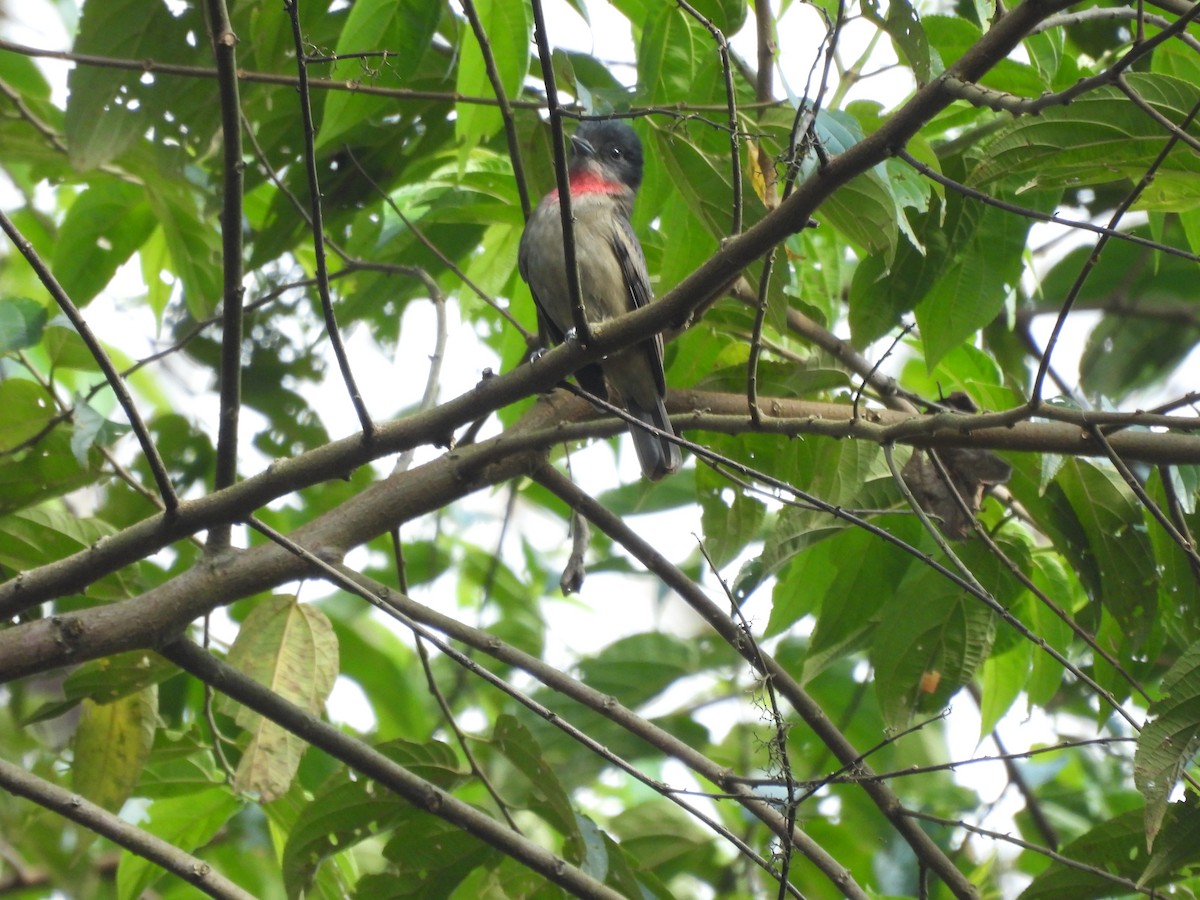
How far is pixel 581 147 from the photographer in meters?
4.85

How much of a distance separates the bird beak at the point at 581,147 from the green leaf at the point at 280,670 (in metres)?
2.41

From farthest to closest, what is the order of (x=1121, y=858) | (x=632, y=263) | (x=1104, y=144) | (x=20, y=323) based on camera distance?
1. (x=632, y=263)
2. (x=20, y=323)
3. (x=1121, y=858)
4. (x=1104, y=144)

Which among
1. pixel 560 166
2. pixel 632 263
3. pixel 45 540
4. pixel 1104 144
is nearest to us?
pixel 560 166

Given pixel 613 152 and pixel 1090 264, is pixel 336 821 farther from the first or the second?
pixel 613 152

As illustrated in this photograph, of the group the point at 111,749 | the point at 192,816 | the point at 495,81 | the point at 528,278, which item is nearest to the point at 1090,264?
the point at 495,81

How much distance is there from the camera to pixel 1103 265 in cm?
549

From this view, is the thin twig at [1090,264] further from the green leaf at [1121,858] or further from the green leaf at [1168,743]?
A: the green leaf at [1121,858]

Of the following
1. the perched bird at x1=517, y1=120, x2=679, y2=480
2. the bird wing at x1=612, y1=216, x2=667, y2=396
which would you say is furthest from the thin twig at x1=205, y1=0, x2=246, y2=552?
the bird wing at x1=612, y1=216, x2=667, y2=396

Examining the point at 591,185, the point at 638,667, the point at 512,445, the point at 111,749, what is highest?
the point at 591,185

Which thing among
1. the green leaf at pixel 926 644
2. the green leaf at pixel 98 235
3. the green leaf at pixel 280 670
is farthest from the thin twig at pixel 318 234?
the green leaf at pixel 98 235

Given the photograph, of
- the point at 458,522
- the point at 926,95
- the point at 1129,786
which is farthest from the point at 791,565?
the point at 458,522

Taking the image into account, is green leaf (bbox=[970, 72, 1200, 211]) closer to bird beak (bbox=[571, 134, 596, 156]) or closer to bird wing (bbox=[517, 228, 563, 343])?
bird wing (bbox=[517, 228, 563, 343])

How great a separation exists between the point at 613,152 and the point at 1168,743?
3.39 meters

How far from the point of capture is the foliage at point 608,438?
2.43 m
